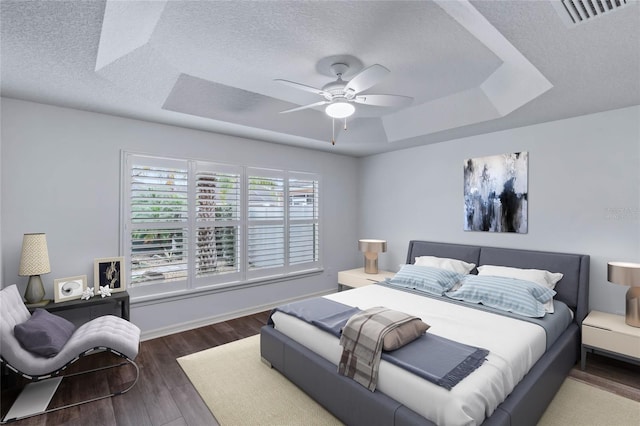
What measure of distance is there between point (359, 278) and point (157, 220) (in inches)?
116

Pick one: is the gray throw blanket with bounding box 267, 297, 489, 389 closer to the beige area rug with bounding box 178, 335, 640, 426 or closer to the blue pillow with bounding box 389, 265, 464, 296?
the beige area rug with bounding box 178, 335, 640, 426

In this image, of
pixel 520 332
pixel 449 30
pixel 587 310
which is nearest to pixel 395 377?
pixel 520 332

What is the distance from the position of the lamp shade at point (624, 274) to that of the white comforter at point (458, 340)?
0.98 meters

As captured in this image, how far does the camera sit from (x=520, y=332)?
2.48 meters

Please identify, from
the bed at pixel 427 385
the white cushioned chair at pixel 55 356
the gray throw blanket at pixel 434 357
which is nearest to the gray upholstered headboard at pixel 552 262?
the bed at pixel 427 385

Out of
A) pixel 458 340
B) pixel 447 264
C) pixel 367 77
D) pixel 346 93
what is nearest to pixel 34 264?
pixel 346 93

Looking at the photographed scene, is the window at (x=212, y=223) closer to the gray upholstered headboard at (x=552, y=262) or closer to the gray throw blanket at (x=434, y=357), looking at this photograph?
the gray throw blanket at (x=434, y=357)

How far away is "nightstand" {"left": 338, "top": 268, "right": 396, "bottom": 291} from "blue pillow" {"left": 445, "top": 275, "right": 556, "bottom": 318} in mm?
1476

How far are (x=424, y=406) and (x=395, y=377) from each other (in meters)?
0.23

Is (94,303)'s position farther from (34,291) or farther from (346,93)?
(346,93)

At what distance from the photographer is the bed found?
6.07 feet

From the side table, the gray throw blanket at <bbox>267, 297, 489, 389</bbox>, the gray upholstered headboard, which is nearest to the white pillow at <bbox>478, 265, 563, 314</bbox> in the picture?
the gray upholstered headboard

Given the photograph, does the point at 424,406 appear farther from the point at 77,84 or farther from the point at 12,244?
the point at 12,244

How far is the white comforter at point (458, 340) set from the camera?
1722 mm
